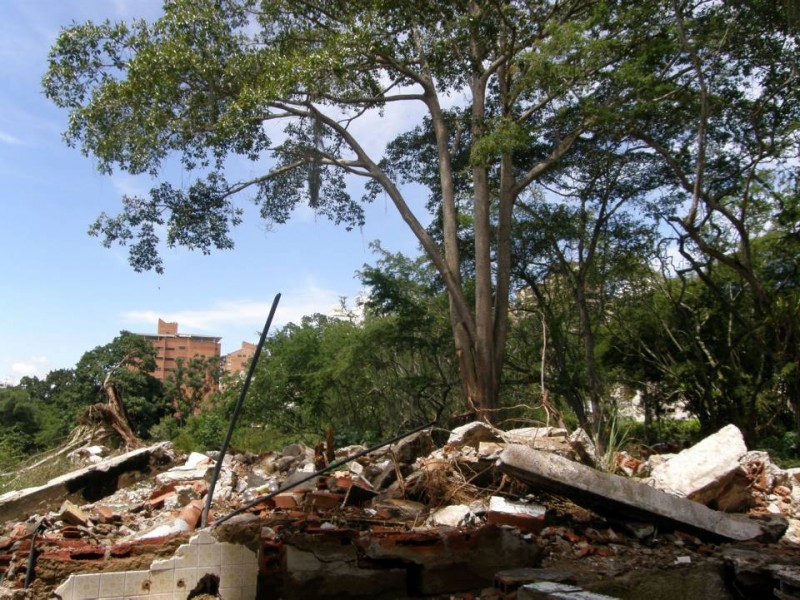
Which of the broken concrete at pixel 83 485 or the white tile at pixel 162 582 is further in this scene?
the broken concrete at pixel 83 485

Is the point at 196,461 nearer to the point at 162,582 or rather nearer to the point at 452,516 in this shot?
the point at 452,516

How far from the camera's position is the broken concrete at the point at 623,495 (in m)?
5.08

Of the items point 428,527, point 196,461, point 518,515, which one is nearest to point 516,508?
point 518,515

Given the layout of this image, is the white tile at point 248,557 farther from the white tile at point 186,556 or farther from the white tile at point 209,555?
the white tile at point 186,556

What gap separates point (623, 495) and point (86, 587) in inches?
150

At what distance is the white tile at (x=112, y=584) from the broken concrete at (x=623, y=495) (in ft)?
9.41

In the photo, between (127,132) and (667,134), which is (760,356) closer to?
(667,134)

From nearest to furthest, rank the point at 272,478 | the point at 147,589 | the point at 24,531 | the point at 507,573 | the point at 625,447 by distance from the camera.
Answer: the point at 147,589, the point at 507,573, the point at 24,531, the point at 272,478, the point at 625,447

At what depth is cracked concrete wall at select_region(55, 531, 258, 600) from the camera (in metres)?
3.21

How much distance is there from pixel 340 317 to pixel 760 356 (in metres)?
12.9

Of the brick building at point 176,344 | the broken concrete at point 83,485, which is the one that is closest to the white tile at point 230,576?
the broken concrete at point 83,485

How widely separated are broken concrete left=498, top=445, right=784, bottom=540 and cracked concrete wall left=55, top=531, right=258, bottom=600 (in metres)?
2.31

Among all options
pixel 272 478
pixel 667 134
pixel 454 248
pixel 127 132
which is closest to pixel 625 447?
pixel 454 248

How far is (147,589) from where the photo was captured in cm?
332
